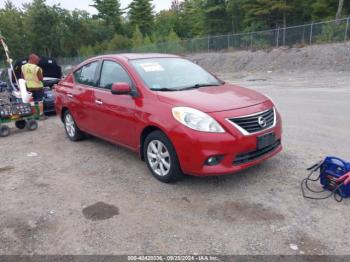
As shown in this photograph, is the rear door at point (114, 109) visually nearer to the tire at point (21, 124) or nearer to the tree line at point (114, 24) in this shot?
the tire at point (21, 124)

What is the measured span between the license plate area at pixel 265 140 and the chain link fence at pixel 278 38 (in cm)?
2317

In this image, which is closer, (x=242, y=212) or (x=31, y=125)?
(x=242, y=212)

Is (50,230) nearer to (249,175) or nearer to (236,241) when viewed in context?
(236,241)

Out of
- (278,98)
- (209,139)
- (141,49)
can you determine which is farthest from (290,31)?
(209,139)

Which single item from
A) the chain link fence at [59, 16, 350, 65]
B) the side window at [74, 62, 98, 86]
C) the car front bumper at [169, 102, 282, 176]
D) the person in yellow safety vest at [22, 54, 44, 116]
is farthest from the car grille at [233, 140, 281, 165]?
the chain link fence at [59, 16, 350, 65]

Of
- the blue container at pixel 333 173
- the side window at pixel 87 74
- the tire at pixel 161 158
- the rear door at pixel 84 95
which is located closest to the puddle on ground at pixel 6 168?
the rear door at pixel 84 95

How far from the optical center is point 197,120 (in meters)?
4.08

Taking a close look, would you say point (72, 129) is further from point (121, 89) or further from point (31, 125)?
point (121, 89)

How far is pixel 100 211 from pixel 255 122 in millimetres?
2150

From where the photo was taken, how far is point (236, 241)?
129 inches

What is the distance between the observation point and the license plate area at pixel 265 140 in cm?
424

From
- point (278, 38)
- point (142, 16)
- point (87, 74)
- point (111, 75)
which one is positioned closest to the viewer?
point (111, 75)

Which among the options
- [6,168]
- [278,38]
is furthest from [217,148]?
[278,38]

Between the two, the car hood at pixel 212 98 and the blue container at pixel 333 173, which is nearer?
the blue container at pixel 333 173
